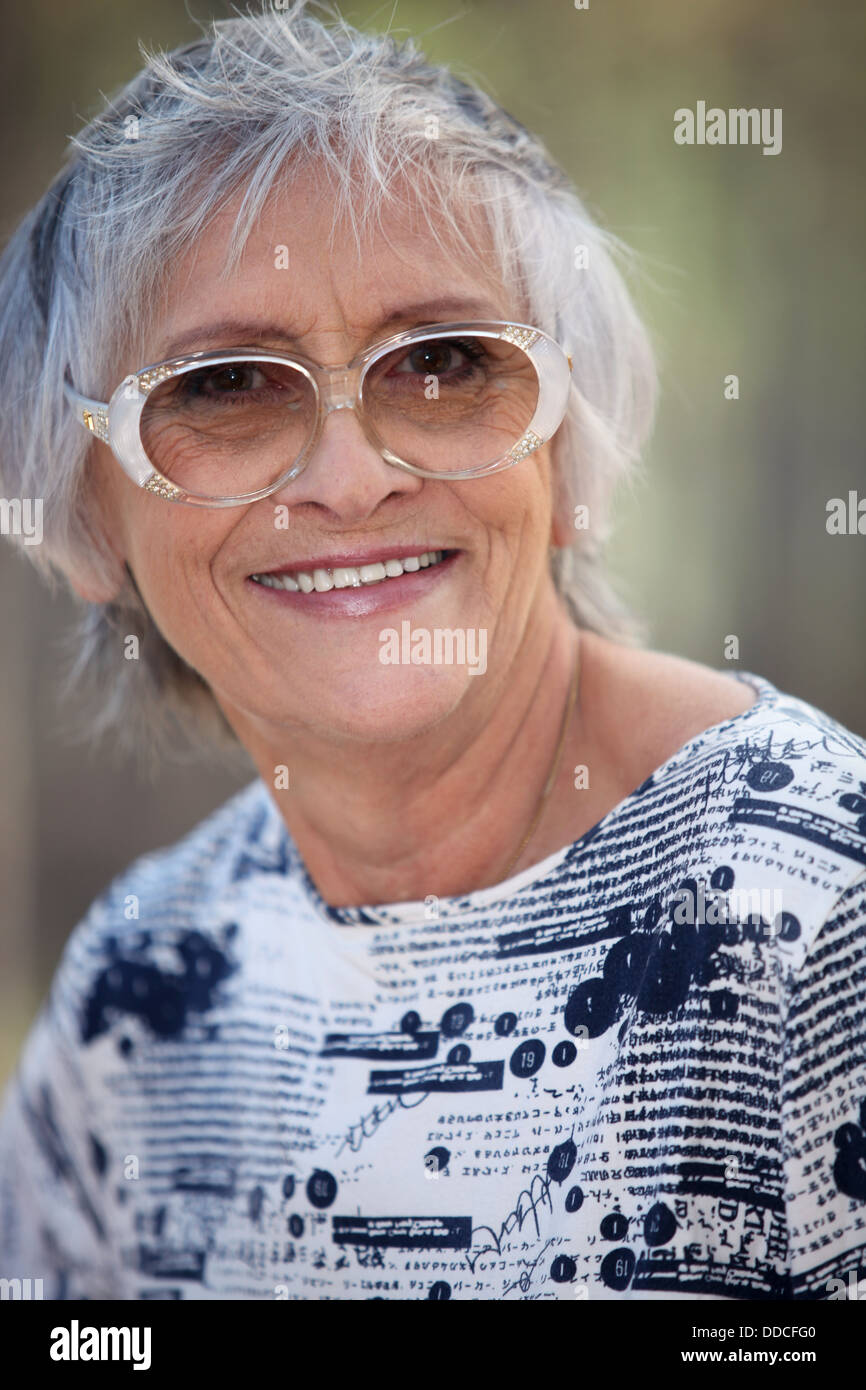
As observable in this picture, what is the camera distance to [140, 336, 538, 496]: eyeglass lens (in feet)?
4.90

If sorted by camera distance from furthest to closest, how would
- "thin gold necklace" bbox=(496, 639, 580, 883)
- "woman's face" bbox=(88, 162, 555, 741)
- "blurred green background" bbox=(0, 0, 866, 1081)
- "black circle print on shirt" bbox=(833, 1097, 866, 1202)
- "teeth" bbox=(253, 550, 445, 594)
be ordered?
1. "blurred green background" bbox=(0, 0, 866, 1081)
2. "thin gold necklace" bbox=(496, 639, 580, 883)
3. "teeth" bbox=(253, 550, 445, 594)
4. "woman's face" bbox=(88, 162, 555, 741)
5. "black circle print on shirt" bbox=(833, 1097, 866, 1202)

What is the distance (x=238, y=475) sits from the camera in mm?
1527

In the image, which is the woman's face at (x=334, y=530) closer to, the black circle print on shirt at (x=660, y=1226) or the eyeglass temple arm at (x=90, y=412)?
the eyeglass temple arm at (x=90, y=412)

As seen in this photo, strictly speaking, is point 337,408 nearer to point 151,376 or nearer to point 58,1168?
point 151,376

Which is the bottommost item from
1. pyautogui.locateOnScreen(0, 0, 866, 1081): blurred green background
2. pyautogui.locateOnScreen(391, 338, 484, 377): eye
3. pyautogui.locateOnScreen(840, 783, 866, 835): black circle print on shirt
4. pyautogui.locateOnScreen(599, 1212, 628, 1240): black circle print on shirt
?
pyautogui.locateOnScreen(599, 1212, 628, 1240): black circle print on shirt

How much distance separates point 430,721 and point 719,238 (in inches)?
107

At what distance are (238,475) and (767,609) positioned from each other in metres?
2.84

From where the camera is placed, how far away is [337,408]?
1.47 metres

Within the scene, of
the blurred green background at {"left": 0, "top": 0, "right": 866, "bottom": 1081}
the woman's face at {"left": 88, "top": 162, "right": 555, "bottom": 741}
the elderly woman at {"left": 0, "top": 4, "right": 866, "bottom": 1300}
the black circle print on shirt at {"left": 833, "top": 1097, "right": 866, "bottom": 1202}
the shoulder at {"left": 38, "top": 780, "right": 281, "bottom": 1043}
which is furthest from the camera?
the blurred green background at {"left": 0, "top": 0, "right": 866, "bottom": 1081}

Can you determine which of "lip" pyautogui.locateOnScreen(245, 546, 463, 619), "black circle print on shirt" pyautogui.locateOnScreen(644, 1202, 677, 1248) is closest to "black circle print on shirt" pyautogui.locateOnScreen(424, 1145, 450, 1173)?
"black circle print on shirt" pyautogui.locateOnScreen(644, 1202, 677, 1248)

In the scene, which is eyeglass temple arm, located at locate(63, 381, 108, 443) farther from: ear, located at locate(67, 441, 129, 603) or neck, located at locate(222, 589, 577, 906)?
neck, located at locate(222, 589, 577, 906)

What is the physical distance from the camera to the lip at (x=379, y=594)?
5.13 feet
